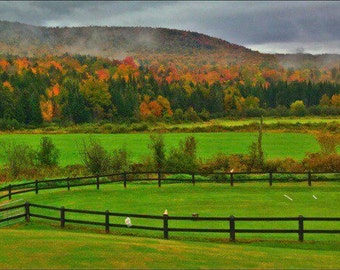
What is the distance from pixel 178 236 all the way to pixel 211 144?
198ft

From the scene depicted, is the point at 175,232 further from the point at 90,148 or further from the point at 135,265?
the point at 90,148

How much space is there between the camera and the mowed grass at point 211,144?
219 ft

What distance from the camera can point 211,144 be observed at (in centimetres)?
8025

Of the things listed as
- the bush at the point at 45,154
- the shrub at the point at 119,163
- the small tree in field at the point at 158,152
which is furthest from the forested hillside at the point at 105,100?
the small tree in field at the point at 158,152

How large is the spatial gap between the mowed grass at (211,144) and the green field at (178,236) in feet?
91.1

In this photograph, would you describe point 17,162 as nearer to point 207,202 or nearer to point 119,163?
point 119,163

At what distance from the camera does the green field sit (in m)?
14.1

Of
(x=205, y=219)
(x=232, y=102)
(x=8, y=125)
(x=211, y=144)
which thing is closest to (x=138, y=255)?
(x=205, y=219)

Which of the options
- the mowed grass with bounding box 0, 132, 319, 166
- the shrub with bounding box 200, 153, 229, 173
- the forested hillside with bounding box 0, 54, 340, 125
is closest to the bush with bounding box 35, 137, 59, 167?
the mowed grass with bounding box 0, 132, 319, 166

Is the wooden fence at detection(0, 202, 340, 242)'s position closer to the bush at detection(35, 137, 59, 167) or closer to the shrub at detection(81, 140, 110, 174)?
the shrub at detection(81, 140, 110, 174)

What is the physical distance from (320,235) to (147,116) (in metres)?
131

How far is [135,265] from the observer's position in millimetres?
13320

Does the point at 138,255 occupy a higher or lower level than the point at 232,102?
lower

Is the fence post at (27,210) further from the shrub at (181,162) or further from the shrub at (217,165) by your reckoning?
the shrub at (217,165)
